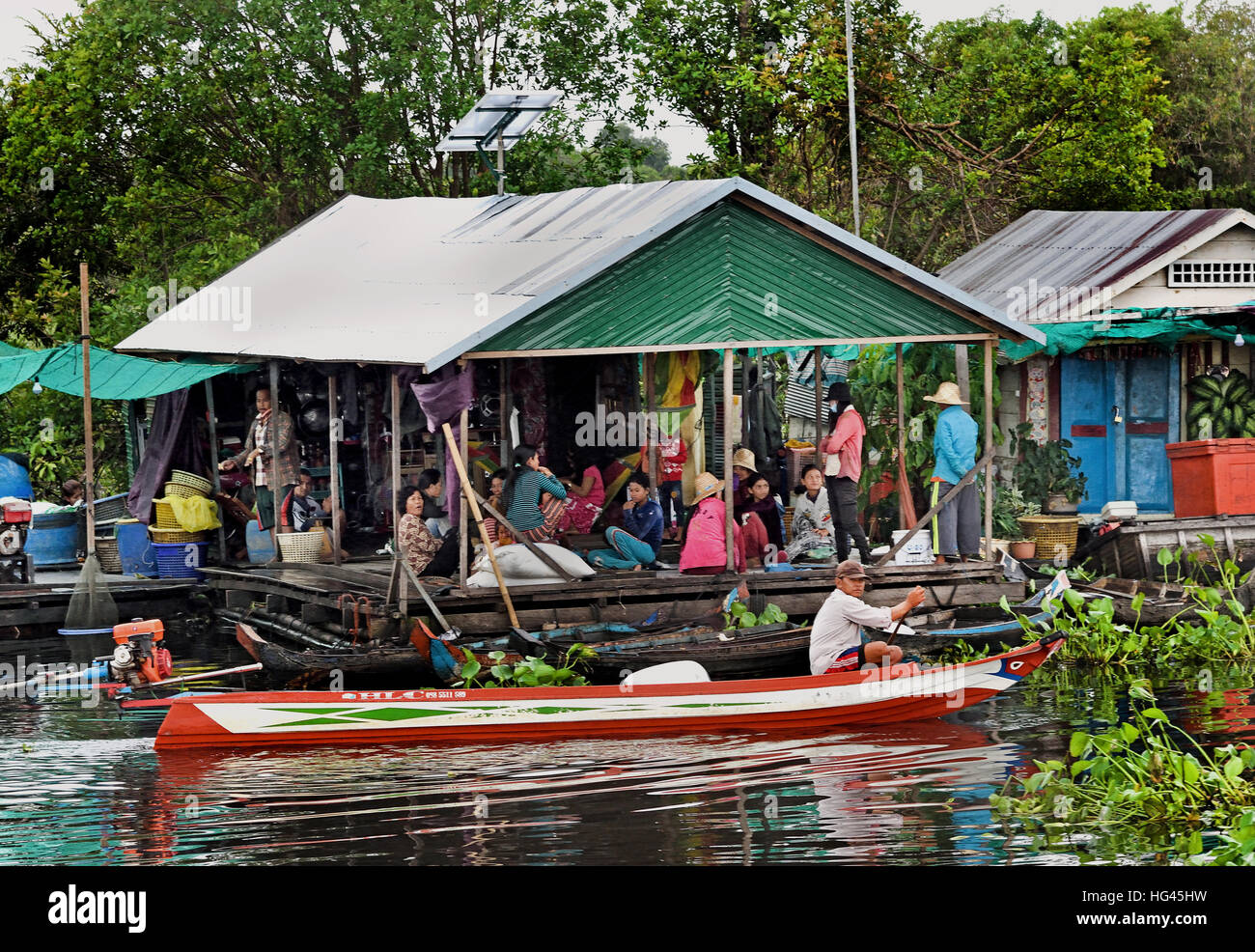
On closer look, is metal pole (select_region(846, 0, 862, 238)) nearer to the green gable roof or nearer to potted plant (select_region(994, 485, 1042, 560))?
potted plant (select_region(994, 485, 1042, 560))

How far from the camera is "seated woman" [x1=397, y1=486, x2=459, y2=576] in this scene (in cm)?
1484

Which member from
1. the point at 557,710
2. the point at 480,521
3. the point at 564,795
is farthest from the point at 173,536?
the point at 564,795

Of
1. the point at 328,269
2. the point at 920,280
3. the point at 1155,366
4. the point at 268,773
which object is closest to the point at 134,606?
the point at 328,269

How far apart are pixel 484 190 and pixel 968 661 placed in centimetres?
1717

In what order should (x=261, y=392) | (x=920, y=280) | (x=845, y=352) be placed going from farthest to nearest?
(x=845, y=352)
(x=261, y=392)
(x=920, y=280)

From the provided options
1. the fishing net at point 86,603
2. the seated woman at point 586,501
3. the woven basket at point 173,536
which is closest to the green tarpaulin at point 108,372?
the woven basket at point 173,536

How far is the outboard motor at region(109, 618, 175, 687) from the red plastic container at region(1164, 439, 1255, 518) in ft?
35.1

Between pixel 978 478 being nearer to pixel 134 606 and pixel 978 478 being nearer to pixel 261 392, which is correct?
pixel 261 392

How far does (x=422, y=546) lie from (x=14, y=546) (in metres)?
5.55

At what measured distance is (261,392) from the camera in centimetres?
1797

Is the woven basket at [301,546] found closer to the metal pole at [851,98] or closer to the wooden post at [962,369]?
the wooden post at [962,369]

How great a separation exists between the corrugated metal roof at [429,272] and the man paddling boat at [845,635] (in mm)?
3346

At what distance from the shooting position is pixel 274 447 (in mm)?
17625

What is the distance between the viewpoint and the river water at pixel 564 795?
30.6ft
